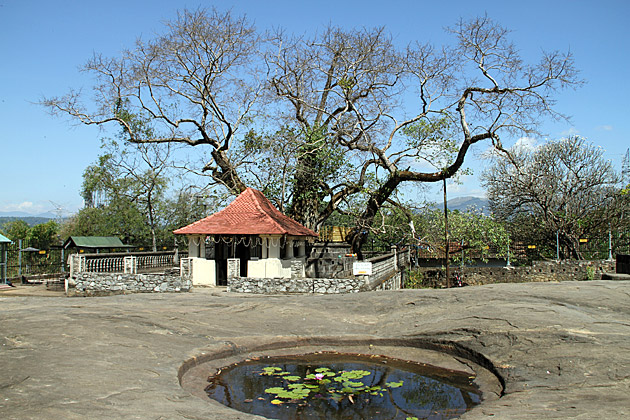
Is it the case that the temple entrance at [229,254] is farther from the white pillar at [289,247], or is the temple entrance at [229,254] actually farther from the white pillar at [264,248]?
the white pillar at [289,247]

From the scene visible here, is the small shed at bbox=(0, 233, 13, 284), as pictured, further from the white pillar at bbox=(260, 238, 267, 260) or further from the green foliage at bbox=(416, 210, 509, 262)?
the green foliage at bbox=(416, 210, 509, 262)

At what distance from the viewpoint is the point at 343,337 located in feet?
35.3

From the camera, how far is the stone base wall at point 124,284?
19.9m

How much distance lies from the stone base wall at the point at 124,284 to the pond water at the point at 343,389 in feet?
36.7

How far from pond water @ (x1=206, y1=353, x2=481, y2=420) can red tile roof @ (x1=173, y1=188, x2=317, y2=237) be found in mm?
11870

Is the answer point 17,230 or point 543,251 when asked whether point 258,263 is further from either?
point 17,230

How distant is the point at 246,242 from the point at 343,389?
14.4 meters

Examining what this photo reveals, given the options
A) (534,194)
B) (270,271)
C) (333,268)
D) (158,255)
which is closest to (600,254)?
(534,194)

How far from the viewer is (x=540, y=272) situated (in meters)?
26.8

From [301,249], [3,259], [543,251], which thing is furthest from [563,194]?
[3,259]

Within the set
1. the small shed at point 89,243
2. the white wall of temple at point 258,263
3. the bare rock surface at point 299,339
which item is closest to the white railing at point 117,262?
the small shed at point 89,243

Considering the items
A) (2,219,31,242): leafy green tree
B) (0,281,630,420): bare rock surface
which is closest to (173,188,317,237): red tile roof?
(0,281,630,420): bare rock surface

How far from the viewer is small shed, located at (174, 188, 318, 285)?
21203mm

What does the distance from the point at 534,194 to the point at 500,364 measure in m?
26.3
